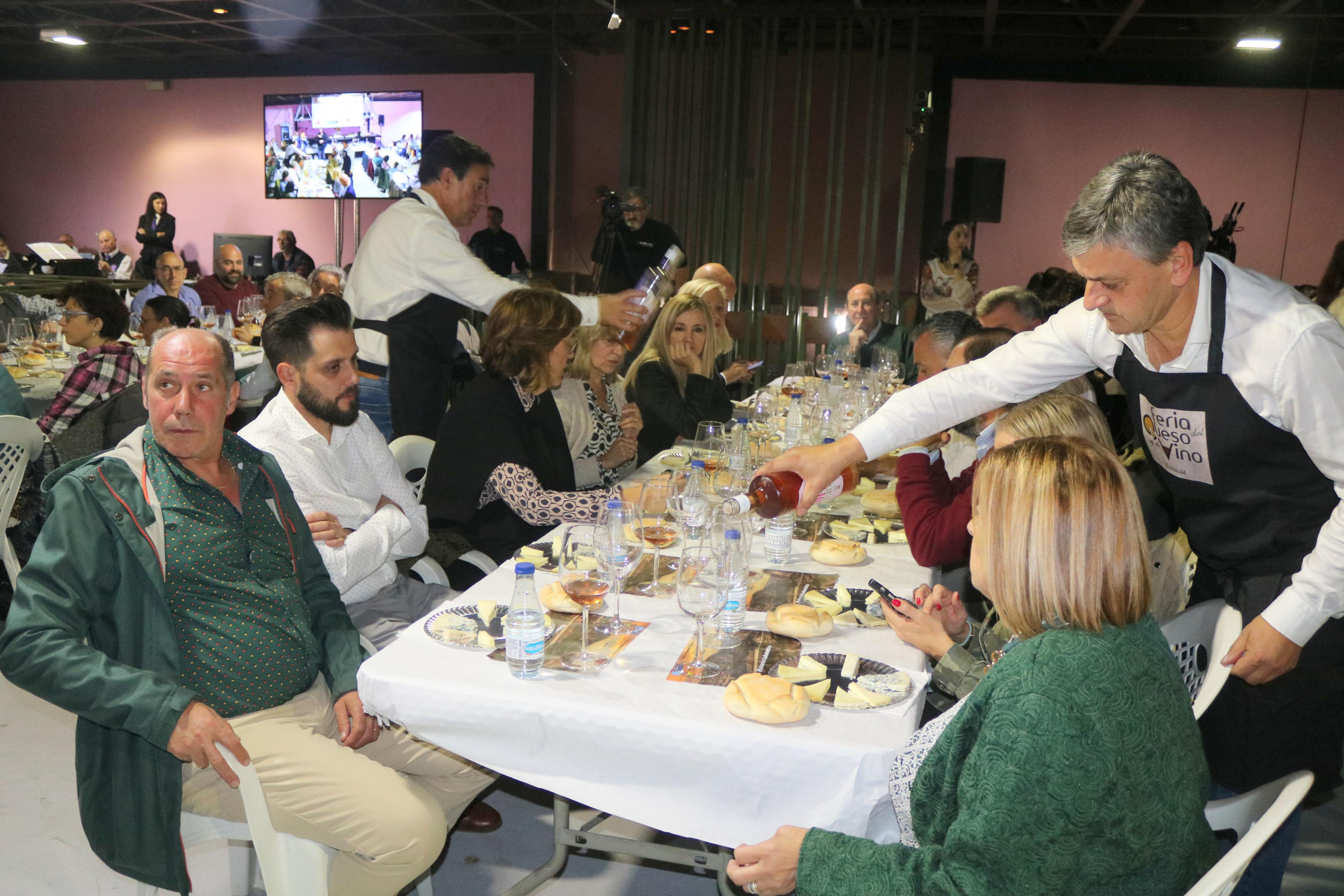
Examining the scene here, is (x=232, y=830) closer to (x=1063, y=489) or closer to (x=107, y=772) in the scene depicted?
(x=107, y=772)

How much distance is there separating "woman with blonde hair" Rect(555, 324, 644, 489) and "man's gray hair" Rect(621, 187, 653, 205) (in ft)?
11.2

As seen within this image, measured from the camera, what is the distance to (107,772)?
5.78ft

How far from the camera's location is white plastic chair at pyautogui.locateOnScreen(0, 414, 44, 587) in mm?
3172

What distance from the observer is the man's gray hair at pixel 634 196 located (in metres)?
6.97

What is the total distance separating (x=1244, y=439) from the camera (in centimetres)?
182

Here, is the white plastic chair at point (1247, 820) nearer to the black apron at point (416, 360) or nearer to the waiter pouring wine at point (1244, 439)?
the waiter pouring wine at point (1244, 439)

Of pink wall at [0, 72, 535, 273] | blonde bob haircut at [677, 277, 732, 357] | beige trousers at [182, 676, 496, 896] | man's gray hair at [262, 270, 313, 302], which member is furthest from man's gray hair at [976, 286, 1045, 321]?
pink wall at [0, 72, 535, 273]

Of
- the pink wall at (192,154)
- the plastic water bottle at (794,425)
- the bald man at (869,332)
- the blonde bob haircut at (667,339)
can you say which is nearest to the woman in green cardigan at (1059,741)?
the plastic water bottle at (794,425)

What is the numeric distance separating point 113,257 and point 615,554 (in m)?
13.8

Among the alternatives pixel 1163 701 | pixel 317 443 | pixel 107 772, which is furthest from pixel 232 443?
pixel 1163 701

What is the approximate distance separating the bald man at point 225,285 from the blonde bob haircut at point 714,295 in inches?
177

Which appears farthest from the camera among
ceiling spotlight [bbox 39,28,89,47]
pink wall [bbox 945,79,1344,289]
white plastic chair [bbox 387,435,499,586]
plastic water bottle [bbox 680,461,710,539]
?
ceiling spotlight [bbox 39,28,89,47]

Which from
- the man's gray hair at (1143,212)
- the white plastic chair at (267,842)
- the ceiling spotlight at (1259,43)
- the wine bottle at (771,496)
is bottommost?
the white plastic chair at (267,842)

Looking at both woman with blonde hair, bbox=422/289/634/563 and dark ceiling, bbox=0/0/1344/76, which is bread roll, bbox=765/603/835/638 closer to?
woman with blonde hair, bbox=422/289/634/563
